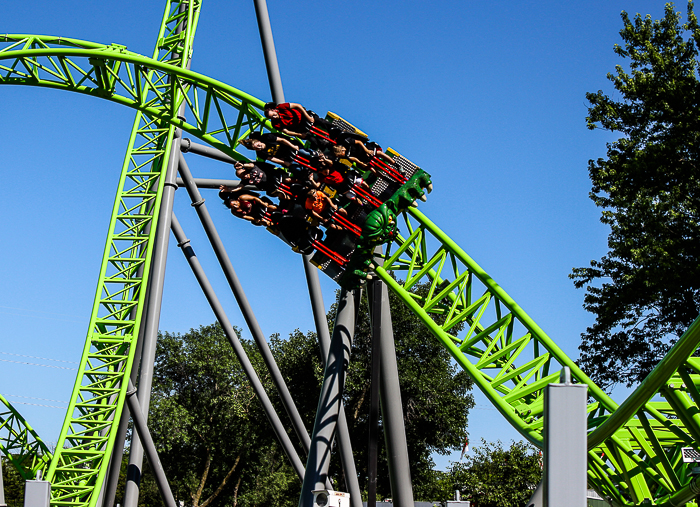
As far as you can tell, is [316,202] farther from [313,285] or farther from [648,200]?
[648,200]

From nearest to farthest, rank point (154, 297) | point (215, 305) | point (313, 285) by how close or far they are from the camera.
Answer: point (313, 285) < point (154, 297) < point (215, 305)

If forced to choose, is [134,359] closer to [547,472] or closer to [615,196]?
[547,472]

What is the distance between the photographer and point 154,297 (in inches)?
409

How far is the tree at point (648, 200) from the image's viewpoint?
1449 cm

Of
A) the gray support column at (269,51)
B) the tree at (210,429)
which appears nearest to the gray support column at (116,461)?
the gray support column at (269,51)

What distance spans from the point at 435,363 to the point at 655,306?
8.16 m

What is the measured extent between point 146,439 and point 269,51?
18.5 ft

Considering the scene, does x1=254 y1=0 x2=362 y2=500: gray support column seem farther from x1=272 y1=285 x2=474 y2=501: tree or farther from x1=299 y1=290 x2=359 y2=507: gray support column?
x1=272 y1=285 x2=474 y2=501: tree

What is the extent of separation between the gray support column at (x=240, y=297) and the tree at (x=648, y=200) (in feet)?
25.7

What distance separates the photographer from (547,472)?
126 inches

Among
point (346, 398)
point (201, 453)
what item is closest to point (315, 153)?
point (346, 398)

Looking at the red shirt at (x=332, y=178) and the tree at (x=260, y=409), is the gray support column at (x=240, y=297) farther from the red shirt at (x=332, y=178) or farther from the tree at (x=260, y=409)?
the tree at (x=260, y=409)

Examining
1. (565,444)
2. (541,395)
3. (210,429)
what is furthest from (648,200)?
(210,429)

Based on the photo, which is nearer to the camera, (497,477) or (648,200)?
(648,200)
